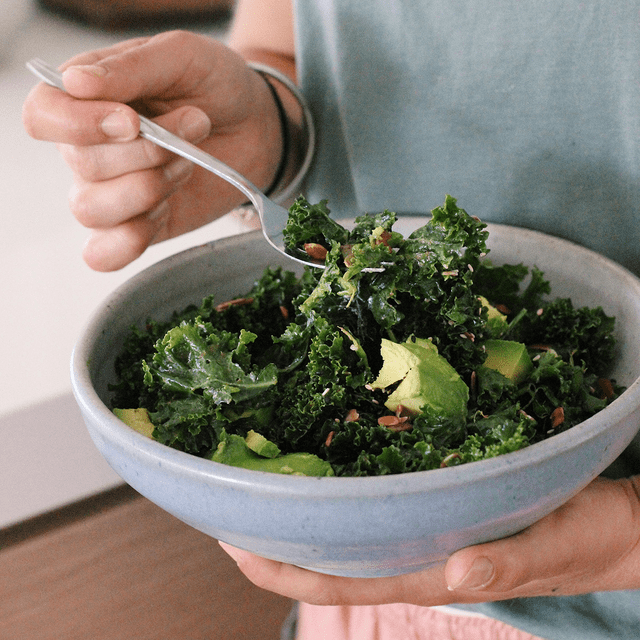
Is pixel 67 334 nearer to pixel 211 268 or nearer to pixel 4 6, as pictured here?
pixel 4 6

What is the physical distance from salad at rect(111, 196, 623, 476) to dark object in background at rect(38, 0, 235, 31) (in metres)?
1.16

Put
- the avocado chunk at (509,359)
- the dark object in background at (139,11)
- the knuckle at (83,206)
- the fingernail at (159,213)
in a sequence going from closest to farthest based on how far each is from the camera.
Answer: the avocado chunk at (509,359) → the knuckle at (83,206) → the fingernail at (159,213) → the dark object in background at (139,11)

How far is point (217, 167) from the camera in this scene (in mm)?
983

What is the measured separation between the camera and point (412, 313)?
2.64 feet

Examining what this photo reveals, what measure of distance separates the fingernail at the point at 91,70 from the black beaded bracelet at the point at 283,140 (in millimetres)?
492

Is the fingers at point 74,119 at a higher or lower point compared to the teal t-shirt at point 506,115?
higher

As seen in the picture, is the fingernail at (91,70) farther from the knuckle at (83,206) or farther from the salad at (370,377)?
the salad at (370,377)

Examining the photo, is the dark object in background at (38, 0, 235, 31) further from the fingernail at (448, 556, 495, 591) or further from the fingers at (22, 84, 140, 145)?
the fingernail at (448, 556, 495, 591)

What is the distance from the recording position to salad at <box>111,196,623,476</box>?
0.71m

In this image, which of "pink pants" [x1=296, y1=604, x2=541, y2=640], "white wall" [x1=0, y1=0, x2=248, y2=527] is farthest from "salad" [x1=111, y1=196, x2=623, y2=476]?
"white wall" [x1=0, y1=0, x2=248, y2=527]

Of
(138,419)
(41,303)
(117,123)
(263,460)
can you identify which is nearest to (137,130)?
(117,123)

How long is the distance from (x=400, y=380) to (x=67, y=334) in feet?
5.47

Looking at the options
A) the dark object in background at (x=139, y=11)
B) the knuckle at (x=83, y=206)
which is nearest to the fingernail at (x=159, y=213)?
the knuckle at (x=83, y=206)

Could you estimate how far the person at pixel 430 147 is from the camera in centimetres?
91
